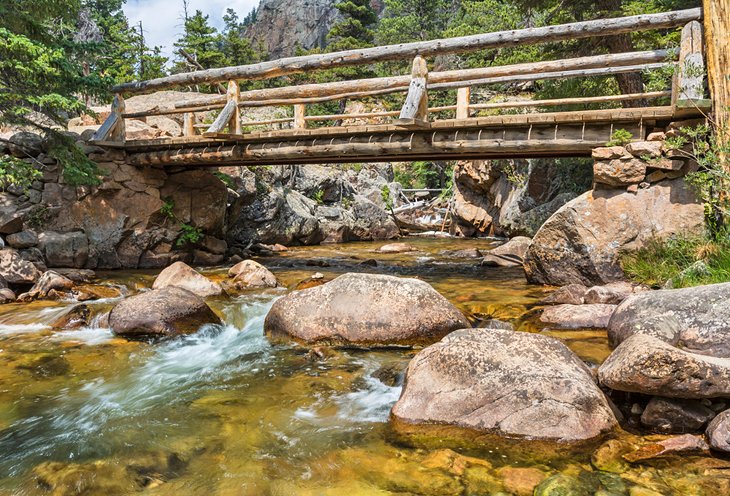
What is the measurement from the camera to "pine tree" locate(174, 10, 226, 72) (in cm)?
2902

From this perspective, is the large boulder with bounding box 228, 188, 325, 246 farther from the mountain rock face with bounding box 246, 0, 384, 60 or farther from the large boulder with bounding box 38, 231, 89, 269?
the mountain rock face with bounding box 246, 0, 384, 60

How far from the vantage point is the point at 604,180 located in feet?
23.1

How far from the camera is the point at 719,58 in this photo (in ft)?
19.7

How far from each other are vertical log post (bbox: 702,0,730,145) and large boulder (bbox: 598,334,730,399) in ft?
12.9

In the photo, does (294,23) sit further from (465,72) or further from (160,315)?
(160,315)

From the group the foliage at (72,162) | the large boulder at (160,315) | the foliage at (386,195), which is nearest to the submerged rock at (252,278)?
the large boulder at (160,315)

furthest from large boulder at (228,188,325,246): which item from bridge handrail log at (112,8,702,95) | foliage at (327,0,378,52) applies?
foliage at (327,0,378,52)

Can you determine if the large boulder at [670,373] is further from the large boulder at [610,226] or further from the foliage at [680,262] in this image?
the large boulder at [610,226]

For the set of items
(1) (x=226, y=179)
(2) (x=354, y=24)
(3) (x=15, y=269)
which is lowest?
(3) (x=15, y=269)

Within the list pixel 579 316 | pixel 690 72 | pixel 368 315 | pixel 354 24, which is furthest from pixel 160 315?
pixel 354 24

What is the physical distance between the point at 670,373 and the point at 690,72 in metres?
4.70

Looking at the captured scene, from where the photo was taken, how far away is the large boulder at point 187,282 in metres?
8.06

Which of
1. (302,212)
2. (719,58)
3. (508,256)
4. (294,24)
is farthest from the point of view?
(294,24)

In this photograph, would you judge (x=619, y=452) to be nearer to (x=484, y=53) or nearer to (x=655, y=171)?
(x=655, y=171)
